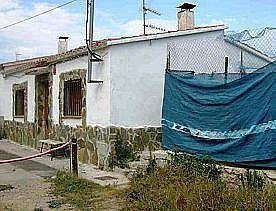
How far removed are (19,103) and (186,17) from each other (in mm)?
9368

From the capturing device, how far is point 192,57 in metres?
11.9

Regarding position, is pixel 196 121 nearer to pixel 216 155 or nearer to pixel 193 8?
pixel 216 155

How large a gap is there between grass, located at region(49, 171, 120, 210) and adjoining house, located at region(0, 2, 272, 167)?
1647 mm

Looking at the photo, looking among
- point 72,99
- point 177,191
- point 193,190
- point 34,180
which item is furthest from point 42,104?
point 193,190

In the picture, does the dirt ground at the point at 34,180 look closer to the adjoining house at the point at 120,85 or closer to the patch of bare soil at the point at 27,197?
the patch of bare soil at the point at 27,197

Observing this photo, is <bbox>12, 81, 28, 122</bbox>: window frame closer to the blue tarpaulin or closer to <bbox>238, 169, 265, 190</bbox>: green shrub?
the blue tarpaulin

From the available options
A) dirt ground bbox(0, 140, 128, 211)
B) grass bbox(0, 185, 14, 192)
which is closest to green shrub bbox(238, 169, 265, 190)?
dirt ground bbox(0, 140, 128, 211)

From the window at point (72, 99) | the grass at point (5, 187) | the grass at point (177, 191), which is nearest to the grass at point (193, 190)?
the grass at point (177, 191)

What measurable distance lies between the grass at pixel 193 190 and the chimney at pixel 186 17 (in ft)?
17.9

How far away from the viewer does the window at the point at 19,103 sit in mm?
18500

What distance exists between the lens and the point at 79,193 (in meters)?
8.36

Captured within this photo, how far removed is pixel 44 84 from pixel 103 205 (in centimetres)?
942

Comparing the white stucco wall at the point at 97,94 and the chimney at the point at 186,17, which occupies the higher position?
the chimney at the point at 186,17

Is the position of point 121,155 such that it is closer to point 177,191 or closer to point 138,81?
point 138,81
